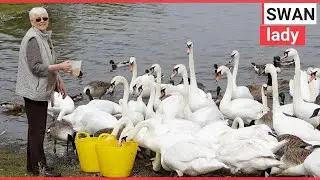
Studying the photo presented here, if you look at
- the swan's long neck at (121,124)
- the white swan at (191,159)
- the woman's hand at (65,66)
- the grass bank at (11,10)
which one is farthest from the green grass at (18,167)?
the grass bank at (11,10)

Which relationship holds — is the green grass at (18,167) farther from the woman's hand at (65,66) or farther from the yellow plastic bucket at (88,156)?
the woman's hand at (65,66)

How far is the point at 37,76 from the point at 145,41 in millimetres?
14655

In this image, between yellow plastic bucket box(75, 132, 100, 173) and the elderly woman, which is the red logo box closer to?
yellow plastic bucket box(75, 132, 100, 173)

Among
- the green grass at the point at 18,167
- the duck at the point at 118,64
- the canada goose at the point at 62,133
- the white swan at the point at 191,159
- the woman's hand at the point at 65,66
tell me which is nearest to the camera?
the woman's hand at the point at 65,66

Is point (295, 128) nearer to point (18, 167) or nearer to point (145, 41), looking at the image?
point (18, 167)

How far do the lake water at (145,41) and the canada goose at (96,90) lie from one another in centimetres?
27

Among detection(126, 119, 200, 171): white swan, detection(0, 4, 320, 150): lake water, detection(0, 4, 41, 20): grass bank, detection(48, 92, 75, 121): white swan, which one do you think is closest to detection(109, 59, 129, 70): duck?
detection(0, 4, 320, 150): lake water

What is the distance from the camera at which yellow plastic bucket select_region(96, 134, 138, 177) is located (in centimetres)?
791

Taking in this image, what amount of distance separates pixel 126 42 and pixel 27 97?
14604mm

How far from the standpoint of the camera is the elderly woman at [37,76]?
7.48 m

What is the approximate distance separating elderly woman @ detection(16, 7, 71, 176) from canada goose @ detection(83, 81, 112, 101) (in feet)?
19.3

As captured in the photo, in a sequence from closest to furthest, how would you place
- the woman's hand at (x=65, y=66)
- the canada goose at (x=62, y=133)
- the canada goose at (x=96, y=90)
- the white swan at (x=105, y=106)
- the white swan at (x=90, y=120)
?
the woman's hand at (x=65, y=66)
the canada goose at (x=62, y=133)
the white swan at (x=90, y=120)
the white swan at (x=105, y=106)
the canada goose at (x=96, y=90)

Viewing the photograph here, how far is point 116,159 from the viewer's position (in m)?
7.90

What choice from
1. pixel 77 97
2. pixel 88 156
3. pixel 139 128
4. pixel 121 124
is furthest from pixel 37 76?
pixel 77 97
